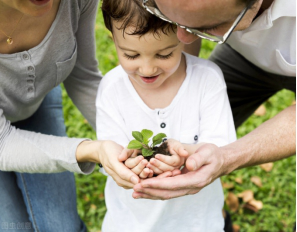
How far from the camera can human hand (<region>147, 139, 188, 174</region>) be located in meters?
2.08


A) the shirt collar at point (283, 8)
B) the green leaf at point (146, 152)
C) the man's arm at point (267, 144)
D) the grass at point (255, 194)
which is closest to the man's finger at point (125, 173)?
the green leaf at point (146, 152)

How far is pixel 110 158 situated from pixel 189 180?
37 cm

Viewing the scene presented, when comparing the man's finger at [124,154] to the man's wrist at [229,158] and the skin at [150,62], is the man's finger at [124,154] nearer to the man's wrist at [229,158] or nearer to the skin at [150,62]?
the skin at [150,62]

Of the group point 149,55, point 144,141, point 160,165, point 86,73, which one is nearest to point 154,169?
point 160,165

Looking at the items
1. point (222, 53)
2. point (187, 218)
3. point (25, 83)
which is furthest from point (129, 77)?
point (222, 53)

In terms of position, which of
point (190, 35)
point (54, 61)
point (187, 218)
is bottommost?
point (187, 218)

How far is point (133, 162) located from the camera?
82.4 inches

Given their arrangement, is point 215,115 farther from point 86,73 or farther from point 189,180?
point 86,73

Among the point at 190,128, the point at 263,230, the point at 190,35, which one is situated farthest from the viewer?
the point at 263,230

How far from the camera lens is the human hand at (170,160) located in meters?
2.08

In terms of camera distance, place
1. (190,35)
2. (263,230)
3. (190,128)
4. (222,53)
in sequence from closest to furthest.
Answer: (190,35)
(190,128)
(222,53)
(263,230)

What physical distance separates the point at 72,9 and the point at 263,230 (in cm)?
213

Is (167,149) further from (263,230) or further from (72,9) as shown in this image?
(263,230)

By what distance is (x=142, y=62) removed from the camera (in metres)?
2.16
